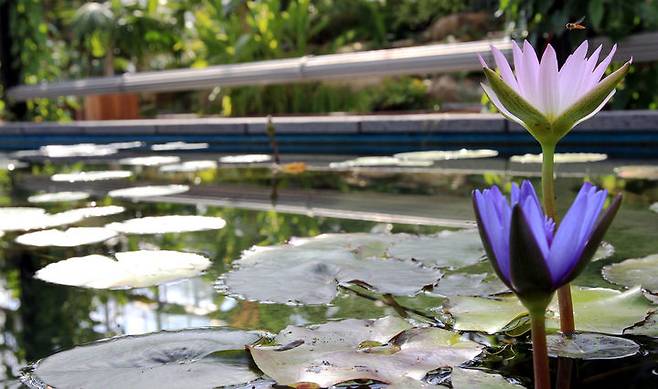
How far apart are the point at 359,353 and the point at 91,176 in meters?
2.28

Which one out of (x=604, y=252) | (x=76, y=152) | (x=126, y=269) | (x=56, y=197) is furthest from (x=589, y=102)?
(x=76, y=152)

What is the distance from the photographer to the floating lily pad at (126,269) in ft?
4.28

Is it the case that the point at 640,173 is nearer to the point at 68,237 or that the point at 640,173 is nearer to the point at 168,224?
the point at 168,224

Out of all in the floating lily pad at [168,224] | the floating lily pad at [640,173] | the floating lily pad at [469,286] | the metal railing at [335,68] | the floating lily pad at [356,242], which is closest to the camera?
the floating lily pad at [469,286]

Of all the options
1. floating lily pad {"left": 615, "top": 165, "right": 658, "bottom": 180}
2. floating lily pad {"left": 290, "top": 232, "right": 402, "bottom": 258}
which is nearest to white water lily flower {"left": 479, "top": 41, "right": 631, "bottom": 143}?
floating lily pad {"left": 290, "top": 232, "right": 402, "bottom": 258}

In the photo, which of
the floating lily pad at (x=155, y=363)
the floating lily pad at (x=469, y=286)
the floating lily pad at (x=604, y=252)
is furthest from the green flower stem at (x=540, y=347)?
the floating lily pad at (x=604, y=252)

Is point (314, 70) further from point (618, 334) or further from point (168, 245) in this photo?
point (618, 334)

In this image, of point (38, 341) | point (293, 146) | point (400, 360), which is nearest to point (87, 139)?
point (293, 146)

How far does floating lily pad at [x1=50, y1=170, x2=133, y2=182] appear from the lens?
112 inches

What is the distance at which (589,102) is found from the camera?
72 centimetres

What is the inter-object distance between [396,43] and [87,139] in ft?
14.8

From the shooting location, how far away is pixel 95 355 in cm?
90

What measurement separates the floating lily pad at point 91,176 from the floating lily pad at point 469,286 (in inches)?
76.1

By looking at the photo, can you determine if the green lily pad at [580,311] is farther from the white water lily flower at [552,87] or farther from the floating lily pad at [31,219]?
the floating lily pad at [31,219]
